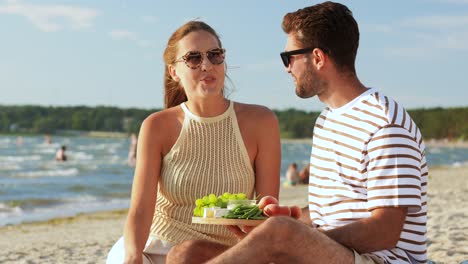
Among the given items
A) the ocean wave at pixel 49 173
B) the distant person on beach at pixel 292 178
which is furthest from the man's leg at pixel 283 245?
the ocean wave at pixel 49 173

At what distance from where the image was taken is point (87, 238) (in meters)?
11.4

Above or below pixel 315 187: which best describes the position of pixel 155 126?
above

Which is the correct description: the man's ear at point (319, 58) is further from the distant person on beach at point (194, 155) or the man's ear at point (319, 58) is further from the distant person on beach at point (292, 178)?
the distant person on beach at point (292, 178)

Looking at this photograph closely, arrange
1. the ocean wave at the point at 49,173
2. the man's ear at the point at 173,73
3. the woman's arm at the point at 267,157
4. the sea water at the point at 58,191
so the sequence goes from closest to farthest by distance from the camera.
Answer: the woman's arm at the point at 267,157 < the man's ear at the point at 173,73 < the sea water at the point at 58,191 < the ocean wave at the point at 49,173

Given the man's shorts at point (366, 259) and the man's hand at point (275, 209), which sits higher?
the man's hand at point (275, 209)

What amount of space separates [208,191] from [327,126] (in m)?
1.01

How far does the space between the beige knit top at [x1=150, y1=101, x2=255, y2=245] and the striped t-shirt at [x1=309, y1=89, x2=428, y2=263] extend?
808 millimetres

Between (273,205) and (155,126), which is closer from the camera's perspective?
(273,205)

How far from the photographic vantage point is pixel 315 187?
3395 millimetres

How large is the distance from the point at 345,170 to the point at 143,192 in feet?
4.27

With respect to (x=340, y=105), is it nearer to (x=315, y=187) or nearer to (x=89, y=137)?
(x=315, y=187)

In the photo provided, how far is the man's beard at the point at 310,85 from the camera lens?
331 cm

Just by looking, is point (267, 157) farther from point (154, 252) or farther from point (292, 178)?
point (292, 178)

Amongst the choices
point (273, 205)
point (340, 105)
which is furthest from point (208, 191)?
point (340, 105)
